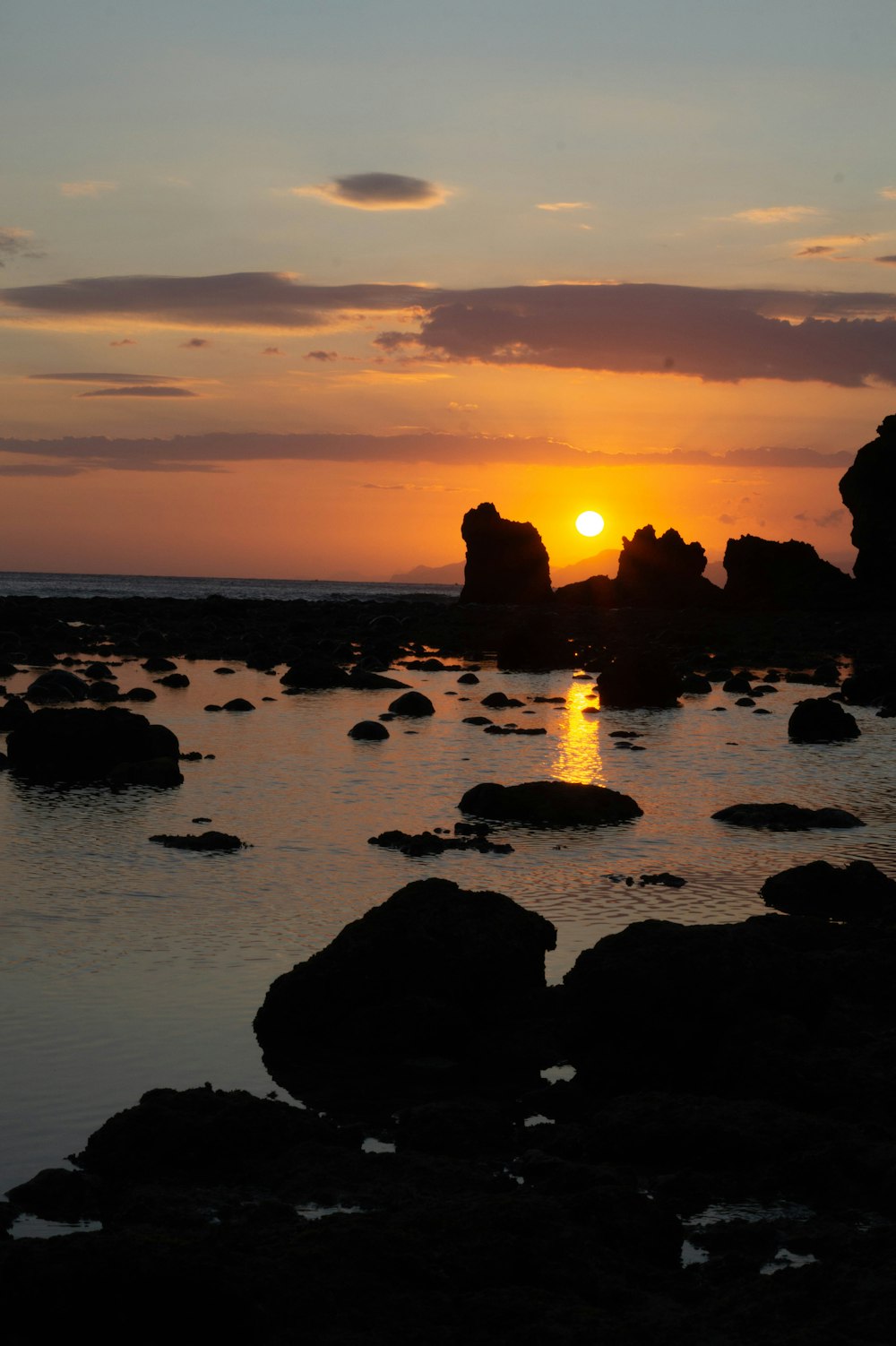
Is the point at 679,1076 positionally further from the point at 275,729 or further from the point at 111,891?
the point at 275,729

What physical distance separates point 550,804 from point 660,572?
98254 mm

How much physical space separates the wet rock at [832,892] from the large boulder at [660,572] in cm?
9908

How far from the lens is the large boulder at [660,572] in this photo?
117 m

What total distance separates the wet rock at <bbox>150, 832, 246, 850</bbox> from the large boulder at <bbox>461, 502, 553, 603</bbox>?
11536cm

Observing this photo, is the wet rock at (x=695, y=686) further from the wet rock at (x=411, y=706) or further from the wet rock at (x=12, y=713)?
the wet rock at (x=12, y=713)

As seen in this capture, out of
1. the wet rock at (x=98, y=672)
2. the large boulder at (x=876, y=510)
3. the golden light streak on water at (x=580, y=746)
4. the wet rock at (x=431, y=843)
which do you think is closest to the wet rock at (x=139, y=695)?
the wet rock at (x=98, y=672)

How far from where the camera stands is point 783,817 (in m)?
23.3

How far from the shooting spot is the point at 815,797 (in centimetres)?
2653

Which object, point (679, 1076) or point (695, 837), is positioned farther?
point (695, 837)

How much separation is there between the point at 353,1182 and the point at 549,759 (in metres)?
22.7

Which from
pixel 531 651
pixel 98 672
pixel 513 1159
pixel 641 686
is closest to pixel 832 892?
pixel 513 1159

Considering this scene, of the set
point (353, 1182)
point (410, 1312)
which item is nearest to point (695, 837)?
point (353, 1182)

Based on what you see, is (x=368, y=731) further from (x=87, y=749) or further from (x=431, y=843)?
(x=431, y=843)

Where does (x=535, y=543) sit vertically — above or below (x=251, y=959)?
→ above
